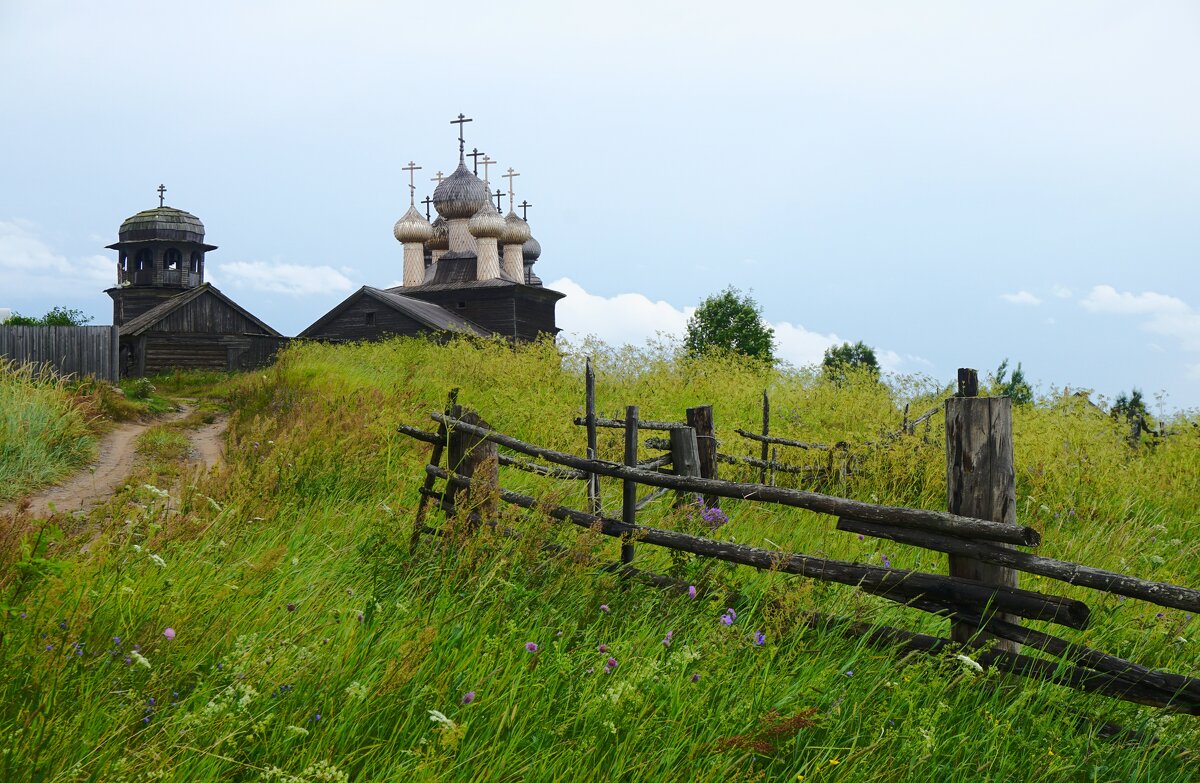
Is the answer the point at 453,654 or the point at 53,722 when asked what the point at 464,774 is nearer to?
the point at 453,654

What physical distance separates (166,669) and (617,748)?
1.77 metres

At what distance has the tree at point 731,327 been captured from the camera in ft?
142

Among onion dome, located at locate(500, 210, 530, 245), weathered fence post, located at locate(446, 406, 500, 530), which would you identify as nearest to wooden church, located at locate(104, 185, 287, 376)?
onion dome, located at locate(500, 210, 530, 245)

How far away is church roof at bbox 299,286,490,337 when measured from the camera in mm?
32969

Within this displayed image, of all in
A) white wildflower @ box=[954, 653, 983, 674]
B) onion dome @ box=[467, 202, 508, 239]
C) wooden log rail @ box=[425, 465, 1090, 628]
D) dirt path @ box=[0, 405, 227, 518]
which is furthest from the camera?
onion dome @ box=[467, 202, 508, 239]

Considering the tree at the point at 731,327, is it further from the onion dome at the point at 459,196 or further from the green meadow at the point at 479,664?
the green meadow at the point at 479,664

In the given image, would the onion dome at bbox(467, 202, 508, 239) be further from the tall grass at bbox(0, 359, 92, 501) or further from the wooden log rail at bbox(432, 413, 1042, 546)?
the wooden log rail at bbox(432, 413, 1042, 546)

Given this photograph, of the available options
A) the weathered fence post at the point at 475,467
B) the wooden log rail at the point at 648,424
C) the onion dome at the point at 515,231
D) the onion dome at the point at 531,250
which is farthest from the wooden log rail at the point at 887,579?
the onion dome at the point at 531,250

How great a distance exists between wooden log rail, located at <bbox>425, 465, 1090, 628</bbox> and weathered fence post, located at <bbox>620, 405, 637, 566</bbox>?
12 centimetres

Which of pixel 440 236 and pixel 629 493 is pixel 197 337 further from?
pixel 629 493

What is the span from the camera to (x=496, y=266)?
3975 centimetres

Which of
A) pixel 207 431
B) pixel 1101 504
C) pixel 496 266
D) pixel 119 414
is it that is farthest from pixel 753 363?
pixel 496 266

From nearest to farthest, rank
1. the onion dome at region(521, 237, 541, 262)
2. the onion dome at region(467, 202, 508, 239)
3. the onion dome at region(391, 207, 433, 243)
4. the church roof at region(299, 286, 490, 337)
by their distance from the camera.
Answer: the church roof at region(299, 286, 490, 337)
the onion dome at region(467, 202, 508, 239)
the onion dome at region(391, 207, 433, 243)
the onion dome at region(521, 237, 541, 262)

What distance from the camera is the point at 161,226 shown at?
41656 mm
